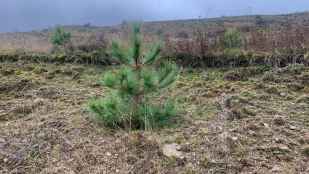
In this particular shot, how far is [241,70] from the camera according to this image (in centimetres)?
608

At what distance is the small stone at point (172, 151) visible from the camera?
292 centimetres

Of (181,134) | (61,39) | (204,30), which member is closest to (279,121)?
(181,134)

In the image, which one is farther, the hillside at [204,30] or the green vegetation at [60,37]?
the green vegetation at [60,37]

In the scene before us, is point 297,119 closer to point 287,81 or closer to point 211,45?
point 287,81

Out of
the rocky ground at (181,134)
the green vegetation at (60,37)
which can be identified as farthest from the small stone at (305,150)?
the green vegetation at (60,37)

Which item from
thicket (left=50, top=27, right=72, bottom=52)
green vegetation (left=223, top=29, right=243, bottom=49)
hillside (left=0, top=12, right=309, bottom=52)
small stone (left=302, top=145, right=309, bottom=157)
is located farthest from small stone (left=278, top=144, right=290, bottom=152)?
thicket (left=50, top=27, right=72, bottom=52)

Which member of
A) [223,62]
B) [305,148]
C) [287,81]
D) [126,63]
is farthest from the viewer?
[223,62]

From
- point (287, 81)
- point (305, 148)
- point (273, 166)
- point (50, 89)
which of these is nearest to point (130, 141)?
point (273, 166)

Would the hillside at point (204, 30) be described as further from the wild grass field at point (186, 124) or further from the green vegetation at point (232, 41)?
the wild grass field at point (186, 124)

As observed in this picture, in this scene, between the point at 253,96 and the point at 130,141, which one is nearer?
the point at 130,141

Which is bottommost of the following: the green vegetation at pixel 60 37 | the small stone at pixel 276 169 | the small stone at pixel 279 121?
Result: the small stone at pixel 276 169

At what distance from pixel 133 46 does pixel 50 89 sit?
256 centimetres

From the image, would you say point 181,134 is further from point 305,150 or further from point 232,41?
point 232,41

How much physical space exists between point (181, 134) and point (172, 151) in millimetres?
404
